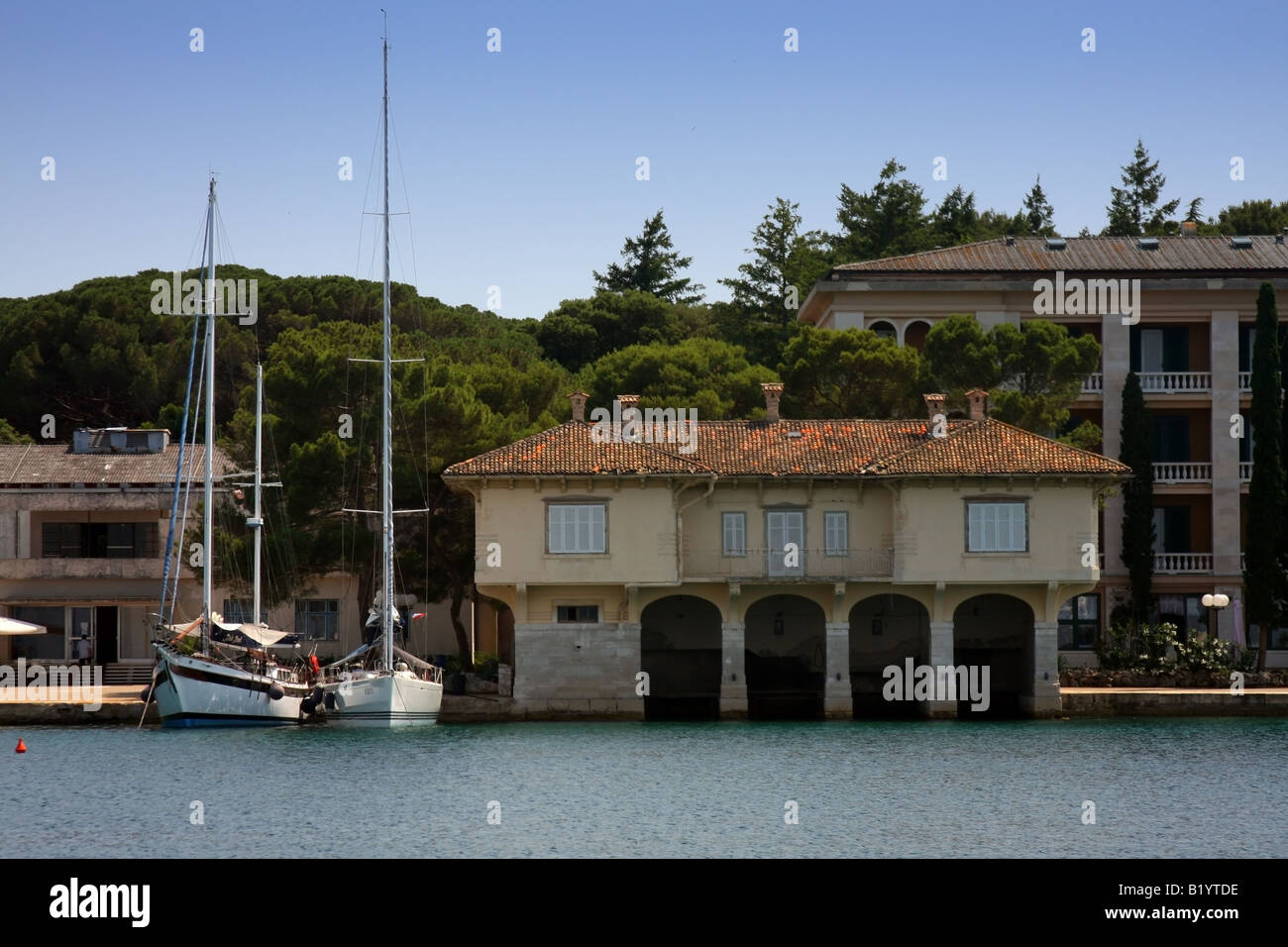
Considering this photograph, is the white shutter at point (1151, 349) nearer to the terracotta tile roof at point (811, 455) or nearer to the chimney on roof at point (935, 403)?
the chimney on roof at point (935, 403)

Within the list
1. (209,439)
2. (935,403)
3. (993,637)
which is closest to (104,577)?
(209,439)

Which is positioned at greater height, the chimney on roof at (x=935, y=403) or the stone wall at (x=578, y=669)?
the chimney on roof at (x=935, y=403)

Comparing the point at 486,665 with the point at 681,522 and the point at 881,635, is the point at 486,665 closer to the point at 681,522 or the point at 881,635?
the point at 681,522

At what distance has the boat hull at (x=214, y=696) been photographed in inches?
1837

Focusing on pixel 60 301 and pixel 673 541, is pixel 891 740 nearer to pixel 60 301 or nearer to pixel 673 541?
pixel 673 541

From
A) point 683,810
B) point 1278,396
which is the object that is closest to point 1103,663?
point 1278,396

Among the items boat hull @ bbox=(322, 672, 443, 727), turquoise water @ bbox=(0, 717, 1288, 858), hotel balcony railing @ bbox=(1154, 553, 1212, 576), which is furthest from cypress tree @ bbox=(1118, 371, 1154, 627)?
boat hull @ bbox=(322, 672, 443, 727)

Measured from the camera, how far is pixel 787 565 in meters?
48.6

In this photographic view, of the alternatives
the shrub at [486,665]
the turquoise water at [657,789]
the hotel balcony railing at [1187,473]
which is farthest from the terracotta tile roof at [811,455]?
the hotel balcony railing at [1187,473]

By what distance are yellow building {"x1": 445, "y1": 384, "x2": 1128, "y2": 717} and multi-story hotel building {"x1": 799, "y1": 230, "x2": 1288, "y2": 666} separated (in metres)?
10.9

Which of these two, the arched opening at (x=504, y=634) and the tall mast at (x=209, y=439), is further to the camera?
the arched opening at (x=504, y=634)

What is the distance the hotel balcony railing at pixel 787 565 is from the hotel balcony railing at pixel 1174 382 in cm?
1596

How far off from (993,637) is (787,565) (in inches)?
315
